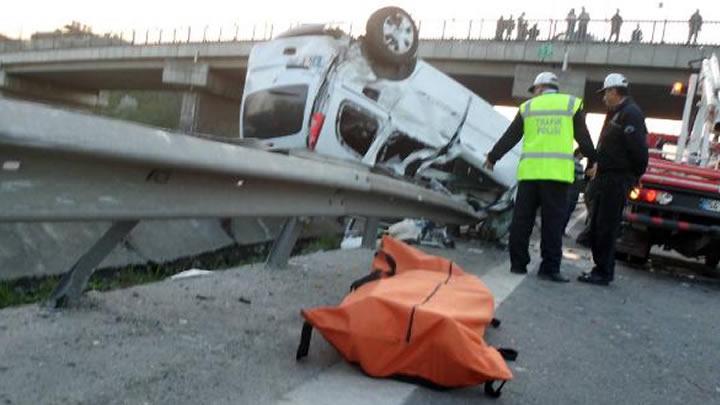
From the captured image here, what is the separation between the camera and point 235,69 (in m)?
40.0

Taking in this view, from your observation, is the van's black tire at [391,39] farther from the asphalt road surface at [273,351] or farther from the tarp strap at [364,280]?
the tarp strap at [364,280]

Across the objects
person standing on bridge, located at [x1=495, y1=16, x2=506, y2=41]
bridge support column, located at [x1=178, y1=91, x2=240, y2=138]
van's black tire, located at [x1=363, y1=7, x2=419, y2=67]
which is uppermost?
person standing on bridge, located at [x1=495, y1=16, x2=506, y2=41]

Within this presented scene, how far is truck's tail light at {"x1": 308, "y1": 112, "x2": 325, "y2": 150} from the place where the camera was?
912cm

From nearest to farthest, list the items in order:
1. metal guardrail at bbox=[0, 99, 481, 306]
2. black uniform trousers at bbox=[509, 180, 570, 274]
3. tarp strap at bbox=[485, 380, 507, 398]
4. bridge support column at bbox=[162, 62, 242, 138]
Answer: metal guardrail at bbox=[0, 99, 481, 306] < tarp strap at bbox=[485, 380, 507, 398] < black uniform trousers at bbox=[509, 180, 570, 274] < bridge support column at bbox=[162, 62, 242, 138]

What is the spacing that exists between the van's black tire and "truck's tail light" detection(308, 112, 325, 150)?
3.23ft

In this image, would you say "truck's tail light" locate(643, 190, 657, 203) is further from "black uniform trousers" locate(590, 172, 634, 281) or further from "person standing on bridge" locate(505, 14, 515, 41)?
"person standing on bridge" locate(505, 14, 515, 41)

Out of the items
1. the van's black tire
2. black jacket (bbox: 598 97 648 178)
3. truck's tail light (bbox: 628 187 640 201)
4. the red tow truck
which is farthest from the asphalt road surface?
the van's black tire

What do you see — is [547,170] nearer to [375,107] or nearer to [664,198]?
[664,198]

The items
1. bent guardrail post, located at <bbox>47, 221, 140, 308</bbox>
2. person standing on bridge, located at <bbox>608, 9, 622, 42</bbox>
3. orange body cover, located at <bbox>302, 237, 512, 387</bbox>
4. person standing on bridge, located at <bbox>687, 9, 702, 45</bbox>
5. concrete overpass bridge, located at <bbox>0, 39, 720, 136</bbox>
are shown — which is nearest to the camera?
orange body cover, located at <bbox>302, 237, 512, 387</bbox>

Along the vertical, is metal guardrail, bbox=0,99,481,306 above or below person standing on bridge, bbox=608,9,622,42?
below

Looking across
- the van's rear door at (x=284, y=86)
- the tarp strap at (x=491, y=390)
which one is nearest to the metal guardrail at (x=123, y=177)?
the tarp strap at (x=491, y=390)

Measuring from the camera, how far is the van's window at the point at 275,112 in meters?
9.30

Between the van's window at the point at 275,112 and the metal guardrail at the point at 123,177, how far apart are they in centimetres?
544

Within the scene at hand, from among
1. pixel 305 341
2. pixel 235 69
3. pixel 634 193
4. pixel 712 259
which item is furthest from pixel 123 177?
pixel 235 69
